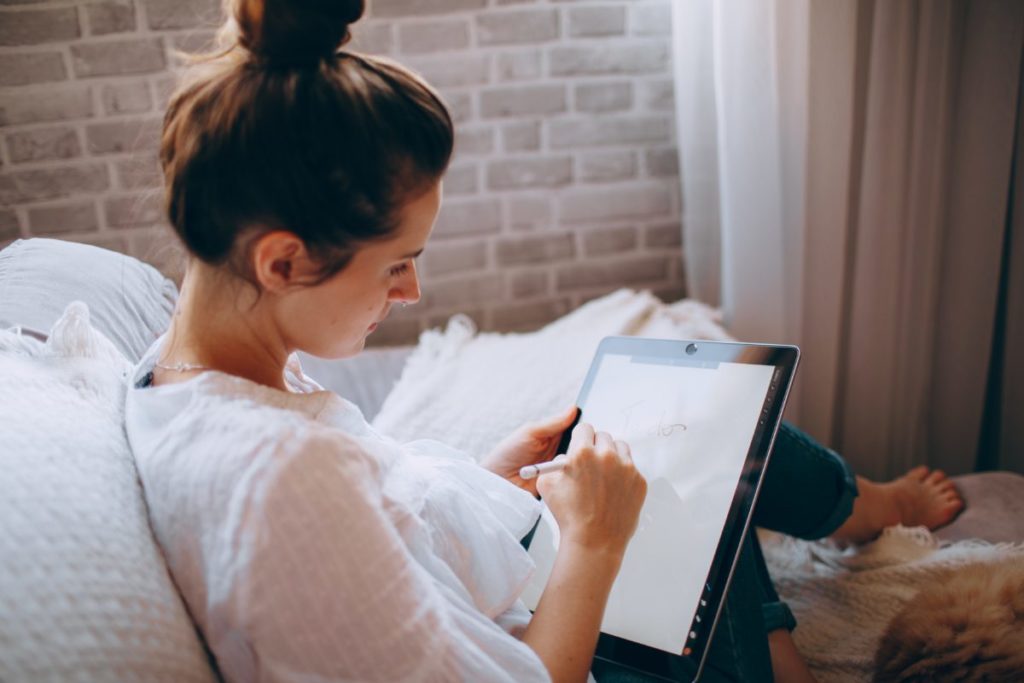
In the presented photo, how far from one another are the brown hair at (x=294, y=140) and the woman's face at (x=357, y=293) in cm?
2

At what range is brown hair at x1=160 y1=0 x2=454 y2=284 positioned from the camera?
546 millimetres

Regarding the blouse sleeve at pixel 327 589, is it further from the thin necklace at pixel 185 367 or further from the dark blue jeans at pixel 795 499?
the dark blue jeans at pixel 795 499

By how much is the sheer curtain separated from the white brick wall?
0.56ft

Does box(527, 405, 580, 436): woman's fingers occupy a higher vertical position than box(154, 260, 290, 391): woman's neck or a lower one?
lower

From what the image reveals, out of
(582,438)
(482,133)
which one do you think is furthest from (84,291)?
(482,133)

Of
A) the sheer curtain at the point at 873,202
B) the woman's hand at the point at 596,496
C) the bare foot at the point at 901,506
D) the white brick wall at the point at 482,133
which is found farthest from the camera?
the white brick wall at the point at 482,133

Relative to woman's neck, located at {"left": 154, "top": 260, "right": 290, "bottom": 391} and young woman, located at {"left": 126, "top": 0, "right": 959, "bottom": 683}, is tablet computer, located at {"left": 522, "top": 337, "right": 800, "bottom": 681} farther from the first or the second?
woman's neck, located at {"left": 154, "top": 260, "right": 290, "bottom": 391}

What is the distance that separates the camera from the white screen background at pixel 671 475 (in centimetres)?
73

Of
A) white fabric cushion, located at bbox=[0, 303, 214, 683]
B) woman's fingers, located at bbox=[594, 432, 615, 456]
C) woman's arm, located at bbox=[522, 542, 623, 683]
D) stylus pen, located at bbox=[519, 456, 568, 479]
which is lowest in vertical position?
woman's arm, located at bbox=[522, 542, 623, 683]

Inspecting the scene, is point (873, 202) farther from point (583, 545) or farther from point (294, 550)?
point (294, 550)

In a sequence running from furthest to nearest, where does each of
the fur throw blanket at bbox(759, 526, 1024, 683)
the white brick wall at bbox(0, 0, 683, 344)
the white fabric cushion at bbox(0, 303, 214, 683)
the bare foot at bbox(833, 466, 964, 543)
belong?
the white brick wall at bbox(0, 0, 683, 344) < the bare foot at bbox(833, 466, 964, 543) < the fur throw blanket at bbox(759, 526, 1024, 683) < the white fabric cushion at bbox(0, 303, 214, 683)

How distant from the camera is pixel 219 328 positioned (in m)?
0.62

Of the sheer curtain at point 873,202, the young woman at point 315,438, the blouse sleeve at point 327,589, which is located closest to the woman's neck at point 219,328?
the young woman at point 315,438

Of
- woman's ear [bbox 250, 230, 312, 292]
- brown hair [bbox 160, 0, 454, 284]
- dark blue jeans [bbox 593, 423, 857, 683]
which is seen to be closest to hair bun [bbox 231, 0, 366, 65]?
brown hair [bbox 160, 0, 454, 284]
